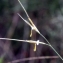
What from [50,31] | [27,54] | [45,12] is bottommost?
[27,54]

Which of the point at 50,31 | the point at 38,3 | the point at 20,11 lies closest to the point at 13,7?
the point at 20,11

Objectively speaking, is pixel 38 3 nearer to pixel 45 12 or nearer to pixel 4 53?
pixel 45 12

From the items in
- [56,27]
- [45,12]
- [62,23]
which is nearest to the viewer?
[62,23]

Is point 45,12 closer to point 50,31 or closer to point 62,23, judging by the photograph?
point 50,31

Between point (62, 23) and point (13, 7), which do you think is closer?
point (62, 23)

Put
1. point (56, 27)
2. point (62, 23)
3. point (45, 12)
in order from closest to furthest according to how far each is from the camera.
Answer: point (62, 23) → point (56, 27) → point (45, 12)

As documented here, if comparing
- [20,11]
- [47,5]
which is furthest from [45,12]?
[20,11]

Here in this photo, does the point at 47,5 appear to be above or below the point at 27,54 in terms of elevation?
above
